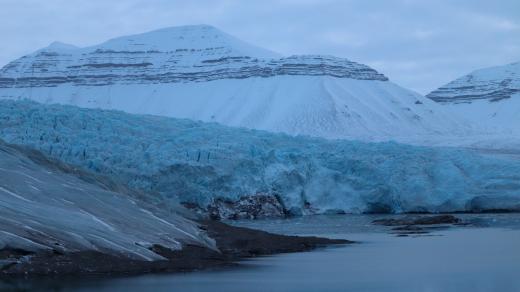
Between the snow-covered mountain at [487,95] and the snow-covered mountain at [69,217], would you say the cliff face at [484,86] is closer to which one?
the snow-covered mountain at [487,95]

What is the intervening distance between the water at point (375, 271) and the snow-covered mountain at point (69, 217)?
1.09 m

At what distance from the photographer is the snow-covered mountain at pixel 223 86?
2485 inches

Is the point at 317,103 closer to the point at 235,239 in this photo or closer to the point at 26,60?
the point at 26,60

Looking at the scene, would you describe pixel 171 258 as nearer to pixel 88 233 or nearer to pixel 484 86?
pixel 88 233

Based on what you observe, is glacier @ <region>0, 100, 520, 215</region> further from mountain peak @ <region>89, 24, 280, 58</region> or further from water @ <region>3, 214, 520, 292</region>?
mountain peak @ <region>89, 24, 280, 58</region>

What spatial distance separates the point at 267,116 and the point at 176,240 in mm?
48352

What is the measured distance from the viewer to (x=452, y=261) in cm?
1447

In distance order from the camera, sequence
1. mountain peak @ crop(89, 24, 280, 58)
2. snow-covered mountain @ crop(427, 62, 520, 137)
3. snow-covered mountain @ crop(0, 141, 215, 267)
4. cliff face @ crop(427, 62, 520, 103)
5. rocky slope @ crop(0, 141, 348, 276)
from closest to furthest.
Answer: rocky slope @ crop(0, 141, 348, 276)
snow-covered mountain @ crop(0, 141, 215, 267)
mountain peak @ crop(89, 24, 280, 58)
snow-covered mountain @ crop(427, 62, 520, 137)
cliff face @ crop(427, 62, 520, 103)

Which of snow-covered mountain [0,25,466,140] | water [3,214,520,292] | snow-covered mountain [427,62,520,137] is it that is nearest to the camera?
water [3,214,520,292]

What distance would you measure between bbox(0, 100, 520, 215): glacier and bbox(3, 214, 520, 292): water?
26.4ft

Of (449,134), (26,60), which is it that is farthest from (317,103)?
(26,60)

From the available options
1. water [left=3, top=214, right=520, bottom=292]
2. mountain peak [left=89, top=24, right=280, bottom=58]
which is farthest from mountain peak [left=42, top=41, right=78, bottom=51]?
water [left=3, top=214, right=520, bottom=292]

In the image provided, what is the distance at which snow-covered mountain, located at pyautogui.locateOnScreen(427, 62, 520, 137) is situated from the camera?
86.5m

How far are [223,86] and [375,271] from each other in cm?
5912
